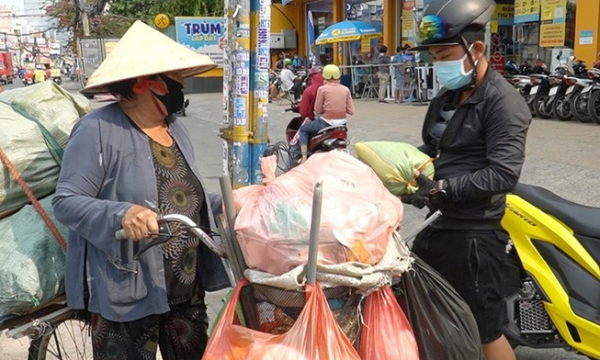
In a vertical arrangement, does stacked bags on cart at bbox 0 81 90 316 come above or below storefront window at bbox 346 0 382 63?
below

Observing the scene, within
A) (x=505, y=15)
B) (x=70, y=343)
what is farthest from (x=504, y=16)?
(x=70, y=343)

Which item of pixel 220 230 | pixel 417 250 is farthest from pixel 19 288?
pixel 417 250

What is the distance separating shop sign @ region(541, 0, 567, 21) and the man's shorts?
13003mm

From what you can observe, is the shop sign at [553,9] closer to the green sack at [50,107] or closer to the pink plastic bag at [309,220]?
the green sack at [50,107]

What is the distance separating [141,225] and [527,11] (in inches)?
599

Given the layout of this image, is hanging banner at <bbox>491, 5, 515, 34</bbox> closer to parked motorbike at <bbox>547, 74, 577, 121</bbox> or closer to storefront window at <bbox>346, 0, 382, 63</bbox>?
storefront window at <bbox>346, 0, 382, 63</bbox>

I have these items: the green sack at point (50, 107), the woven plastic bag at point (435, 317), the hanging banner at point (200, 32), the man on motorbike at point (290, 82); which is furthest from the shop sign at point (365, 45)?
the woven plastic bag at point (435, 317)

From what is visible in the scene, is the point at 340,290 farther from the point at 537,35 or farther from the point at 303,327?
the point at 537,35

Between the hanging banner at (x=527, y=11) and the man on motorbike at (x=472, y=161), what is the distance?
13624mm

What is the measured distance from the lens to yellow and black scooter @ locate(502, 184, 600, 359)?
2.94m

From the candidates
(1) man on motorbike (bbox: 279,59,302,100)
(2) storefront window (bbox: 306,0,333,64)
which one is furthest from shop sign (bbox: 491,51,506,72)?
(2) storefront window (bbox: 306,0,333,64)

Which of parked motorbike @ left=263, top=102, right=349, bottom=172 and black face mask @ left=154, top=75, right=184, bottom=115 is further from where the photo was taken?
parked motorbike @ left=263, top=102, right=349, bottom=172

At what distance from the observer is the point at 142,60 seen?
7.42 feet

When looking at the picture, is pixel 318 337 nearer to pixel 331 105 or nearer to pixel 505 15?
pixel 331 105
